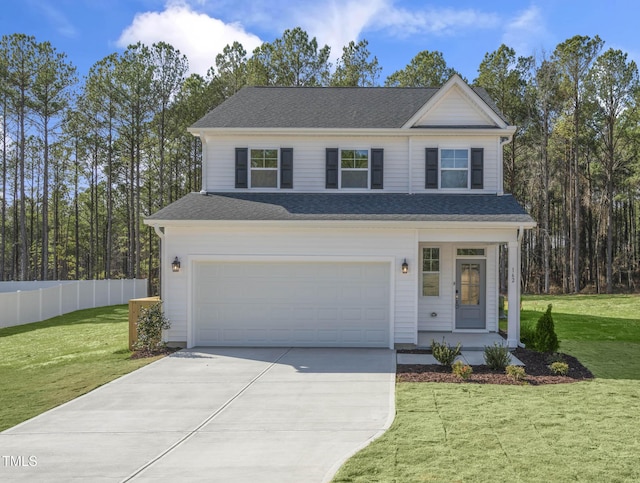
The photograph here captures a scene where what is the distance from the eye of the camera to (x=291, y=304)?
13.8m

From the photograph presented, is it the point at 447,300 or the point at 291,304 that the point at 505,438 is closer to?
the point at 291,304

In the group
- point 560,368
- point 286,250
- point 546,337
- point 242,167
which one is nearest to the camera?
point 560,368

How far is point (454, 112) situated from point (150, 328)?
10.6 meters

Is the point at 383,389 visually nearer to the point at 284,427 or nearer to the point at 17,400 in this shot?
the point at 284,427

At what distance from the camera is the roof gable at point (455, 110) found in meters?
15.4

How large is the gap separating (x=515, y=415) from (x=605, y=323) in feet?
45.6

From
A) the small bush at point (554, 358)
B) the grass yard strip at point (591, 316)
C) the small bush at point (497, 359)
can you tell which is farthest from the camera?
the grass yard strip at point (591, 316)

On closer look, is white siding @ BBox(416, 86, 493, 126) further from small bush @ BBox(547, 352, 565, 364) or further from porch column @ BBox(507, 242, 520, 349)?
small bush @ BBox(547, 352, 565, 364)

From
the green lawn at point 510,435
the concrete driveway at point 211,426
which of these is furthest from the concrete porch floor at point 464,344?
the green lawn at point 510,435

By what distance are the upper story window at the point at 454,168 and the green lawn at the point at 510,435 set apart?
645 centimetres

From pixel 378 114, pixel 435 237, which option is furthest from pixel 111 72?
pixel 435 237

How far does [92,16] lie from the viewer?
16.5m

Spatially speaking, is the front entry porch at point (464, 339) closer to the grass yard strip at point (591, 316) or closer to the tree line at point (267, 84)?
the grass yard strip at point (591, 316)

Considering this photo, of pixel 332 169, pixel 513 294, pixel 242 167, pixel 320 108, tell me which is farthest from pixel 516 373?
pixel 320 108
